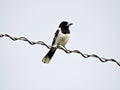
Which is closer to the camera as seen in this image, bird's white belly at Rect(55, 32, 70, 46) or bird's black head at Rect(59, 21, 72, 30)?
bird's white belly at Rect(55, 32, 70, 46)

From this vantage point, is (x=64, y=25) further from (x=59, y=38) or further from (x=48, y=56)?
(x=48, y=56)

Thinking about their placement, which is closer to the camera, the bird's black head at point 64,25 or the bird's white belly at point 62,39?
the bird's white belly at point 62,39

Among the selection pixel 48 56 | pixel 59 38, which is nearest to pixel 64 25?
pixel 59 38

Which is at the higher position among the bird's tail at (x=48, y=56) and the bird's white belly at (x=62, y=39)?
the bird's white belly at (x=62, y=39)

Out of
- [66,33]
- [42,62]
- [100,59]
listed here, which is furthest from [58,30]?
[100,59]

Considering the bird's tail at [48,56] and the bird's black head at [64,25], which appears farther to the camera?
the bird's black head at [64,25]

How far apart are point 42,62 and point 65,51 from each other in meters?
3.42

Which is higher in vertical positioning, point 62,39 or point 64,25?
point 64,25

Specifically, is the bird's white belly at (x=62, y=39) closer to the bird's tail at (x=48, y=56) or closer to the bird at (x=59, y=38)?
the bird at (x=59, y=38)

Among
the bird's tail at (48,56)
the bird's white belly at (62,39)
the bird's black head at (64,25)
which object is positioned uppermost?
the bird's black head at (64,25)

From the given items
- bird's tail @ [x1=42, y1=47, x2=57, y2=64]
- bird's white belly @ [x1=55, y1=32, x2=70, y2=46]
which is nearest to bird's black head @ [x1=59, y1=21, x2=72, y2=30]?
bird's white belly @ [x1=55, y1=32, x2=70, y2=46]

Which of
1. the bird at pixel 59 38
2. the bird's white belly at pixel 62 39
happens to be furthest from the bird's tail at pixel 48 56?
the bird's white belly at pixel 62 39

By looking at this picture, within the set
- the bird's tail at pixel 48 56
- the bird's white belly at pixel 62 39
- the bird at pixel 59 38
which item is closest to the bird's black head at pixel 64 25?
the bird at pixel 59 38

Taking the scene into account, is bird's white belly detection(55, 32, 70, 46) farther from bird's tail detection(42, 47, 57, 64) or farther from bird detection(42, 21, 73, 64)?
bird's tail detection(42, 47, 57, 64)
